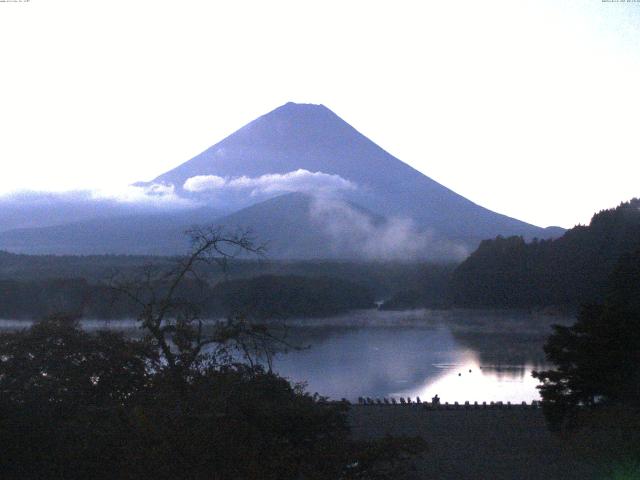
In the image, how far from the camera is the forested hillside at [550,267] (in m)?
22.2

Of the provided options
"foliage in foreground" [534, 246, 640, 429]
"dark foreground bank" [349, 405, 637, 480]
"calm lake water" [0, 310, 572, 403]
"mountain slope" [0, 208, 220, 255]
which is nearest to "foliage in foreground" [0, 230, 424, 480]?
"dark foreground bank" [349, 405, 637, 480]

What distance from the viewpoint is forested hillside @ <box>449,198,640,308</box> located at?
876 inches

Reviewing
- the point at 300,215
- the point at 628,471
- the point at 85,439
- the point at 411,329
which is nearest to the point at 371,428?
the point at 628,471

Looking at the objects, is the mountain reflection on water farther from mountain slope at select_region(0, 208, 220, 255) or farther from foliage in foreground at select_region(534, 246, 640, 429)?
mountain slope at select_region(0, 208, 220, 255)

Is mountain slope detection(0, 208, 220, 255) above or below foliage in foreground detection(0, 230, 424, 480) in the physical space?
above

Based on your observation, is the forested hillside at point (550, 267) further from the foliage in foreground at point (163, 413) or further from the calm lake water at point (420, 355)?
the foliage in foreground at point (163, 413)

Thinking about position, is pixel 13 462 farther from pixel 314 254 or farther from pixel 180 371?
pixel 314 254

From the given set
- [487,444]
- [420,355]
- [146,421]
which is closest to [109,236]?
[420,355]

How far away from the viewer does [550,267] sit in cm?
2366

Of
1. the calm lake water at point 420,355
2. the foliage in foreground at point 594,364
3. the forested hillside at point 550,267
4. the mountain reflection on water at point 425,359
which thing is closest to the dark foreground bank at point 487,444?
the foliage in foreground at point 594,364

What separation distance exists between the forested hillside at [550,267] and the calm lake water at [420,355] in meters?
0.70

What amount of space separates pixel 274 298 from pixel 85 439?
37.1 ft

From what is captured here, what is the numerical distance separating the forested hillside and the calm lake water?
2.29ft

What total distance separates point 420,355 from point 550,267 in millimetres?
7199
